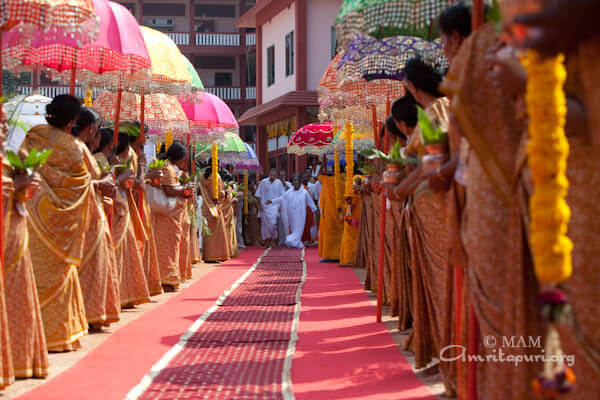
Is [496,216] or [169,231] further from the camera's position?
[169,231]

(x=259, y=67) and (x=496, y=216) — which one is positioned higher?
(x=259, y=67)

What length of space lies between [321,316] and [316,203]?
12.4 m

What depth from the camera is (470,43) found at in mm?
2973

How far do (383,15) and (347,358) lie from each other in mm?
2435

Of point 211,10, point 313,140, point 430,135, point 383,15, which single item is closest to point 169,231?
point 383,15

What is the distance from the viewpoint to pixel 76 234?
5488mm

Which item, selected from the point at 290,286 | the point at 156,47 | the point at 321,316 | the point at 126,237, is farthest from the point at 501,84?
the point at 290,286

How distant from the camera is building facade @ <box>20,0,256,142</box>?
105 feet

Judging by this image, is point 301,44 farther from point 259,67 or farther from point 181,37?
point 181,37

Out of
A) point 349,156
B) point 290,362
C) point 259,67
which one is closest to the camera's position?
point 290,362

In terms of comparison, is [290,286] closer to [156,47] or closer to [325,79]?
[325,79]

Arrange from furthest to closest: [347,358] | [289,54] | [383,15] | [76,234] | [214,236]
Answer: [289,54] → [214,236] → [76,234] → [347,358] → [383,15]

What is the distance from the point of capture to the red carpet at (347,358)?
4223mm

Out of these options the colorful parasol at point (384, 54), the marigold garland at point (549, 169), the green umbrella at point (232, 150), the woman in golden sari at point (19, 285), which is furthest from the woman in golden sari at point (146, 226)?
the green umbrella at point (232, 150)
